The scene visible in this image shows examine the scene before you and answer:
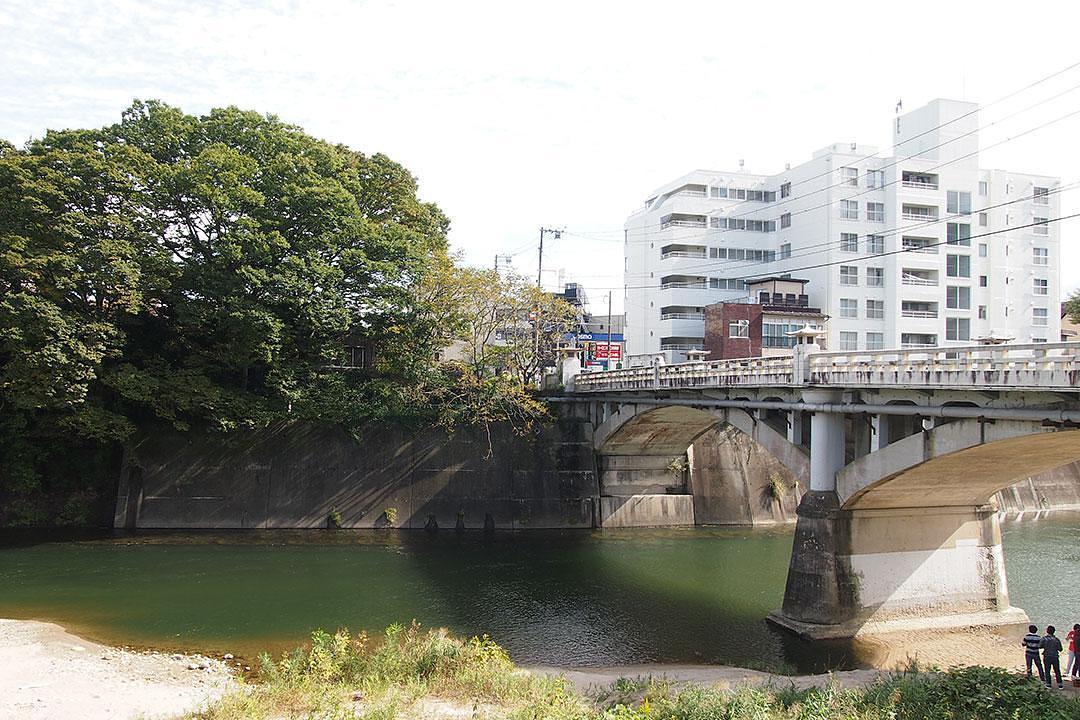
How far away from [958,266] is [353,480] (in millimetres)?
49970

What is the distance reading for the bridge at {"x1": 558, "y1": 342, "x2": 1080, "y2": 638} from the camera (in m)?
19.0

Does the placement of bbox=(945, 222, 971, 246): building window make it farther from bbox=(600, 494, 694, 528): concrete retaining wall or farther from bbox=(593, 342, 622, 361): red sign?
bbox=(600, 494, 694, 528): concrete retaining wall

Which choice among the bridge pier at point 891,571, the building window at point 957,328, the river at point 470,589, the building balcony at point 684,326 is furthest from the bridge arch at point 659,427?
the building window at point 957,328

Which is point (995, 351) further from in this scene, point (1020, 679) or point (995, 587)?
point (995, 587)

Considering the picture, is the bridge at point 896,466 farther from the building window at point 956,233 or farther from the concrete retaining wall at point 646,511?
the building window at point 956,233

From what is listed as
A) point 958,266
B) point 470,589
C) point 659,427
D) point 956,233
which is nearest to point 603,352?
point 659,427

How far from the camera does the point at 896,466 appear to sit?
21.4 metres

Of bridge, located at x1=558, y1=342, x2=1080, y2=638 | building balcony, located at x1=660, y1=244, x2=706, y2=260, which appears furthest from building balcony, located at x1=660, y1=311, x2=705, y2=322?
bridge, located at x1=558, y1=342, x2=1080, y2=638

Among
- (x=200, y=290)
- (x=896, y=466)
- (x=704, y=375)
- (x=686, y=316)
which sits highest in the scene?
(x=686, y=316)

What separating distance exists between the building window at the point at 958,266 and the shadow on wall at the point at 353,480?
36078 millimetres

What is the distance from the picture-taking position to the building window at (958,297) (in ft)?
196

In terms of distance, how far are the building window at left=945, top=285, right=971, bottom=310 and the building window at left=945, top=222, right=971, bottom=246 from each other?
360cm

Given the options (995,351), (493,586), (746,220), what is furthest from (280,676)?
(746,220)

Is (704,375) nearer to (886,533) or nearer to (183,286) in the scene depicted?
(886,533)
